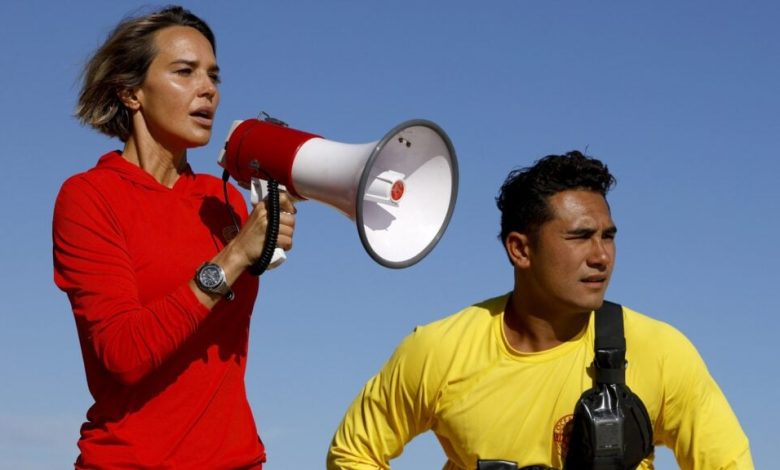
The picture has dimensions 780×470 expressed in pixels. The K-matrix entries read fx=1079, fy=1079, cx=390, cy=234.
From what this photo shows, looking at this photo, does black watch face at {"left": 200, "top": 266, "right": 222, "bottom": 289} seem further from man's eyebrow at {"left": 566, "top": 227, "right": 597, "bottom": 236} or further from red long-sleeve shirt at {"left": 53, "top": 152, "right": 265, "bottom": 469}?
man's eyebrow at {"left": 566, "top": 227, "right": 597, "bottom": 236}

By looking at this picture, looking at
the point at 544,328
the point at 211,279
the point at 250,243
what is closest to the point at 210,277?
the point at 211,279

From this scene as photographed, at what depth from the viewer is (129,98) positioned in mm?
4328

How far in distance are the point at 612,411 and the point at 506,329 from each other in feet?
2.15

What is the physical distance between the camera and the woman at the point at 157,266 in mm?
3783

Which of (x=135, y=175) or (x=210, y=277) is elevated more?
(x=135, y=175)

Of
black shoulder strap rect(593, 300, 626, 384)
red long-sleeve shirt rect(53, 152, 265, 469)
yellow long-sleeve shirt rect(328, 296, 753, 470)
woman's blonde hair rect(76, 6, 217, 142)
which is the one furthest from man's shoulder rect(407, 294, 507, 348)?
woman's blonde hair rect(76, 6, 217, 142)

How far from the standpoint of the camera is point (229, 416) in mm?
3979

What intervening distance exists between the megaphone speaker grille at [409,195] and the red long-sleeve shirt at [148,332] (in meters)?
0.55

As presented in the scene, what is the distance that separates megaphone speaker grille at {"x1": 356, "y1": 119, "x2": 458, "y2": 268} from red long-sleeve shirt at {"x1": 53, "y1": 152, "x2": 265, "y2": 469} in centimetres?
55

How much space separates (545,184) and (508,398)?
0.99 metres

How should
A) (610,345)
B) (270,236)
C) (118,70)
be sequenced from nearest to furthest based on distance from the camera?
(270,236)
(118,70)
(610,345)

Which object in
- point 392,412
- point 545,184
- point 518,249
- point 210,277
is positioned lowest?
point 392,412

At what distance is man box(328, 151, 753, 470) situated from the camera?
456 centimetres

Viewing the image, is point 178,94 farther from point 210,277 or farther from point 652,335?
point 652,335
